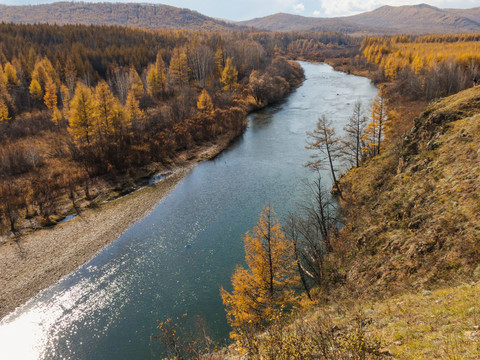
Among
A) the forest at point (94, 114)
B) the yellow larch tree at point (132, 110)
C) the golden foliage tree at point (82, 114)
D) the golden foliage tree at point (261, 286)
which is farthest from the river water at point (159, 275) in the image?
the golden foliage tree at point (82, 114)

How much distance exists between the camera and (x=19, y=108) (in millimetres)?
66875

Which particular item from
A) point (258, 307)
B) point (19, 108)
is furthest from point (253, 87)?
point (258, 307)

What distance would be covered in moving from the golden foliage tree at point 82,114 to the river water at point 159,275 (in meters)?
18.9

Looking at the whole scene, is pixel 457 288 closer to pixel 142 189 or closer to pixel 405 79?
pixel 142 189

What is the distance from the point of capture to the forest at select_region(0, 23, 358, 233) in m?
38.2

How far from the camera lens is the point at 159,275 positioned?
2402cm

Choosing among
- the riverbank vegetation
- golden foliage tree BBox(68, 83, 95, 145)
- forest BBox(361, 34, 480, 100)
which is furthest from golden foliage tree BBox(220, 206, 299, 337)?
forest BBox(361, 34, 480, 100)

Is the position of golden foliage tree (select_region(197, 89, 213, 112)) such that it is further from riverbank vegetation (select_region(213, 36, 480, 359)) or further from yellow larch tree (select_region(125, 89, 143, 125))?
riverbank vegetation (select_region(213, 36, 480, 359))

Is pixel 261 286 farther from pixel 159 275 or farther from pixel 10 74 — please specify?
pixel 10 74

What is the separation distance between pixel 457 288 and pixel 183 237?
23.0m

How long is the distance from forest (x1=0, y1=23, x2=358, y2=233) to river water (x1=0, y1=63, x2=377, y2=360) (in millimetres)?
11063

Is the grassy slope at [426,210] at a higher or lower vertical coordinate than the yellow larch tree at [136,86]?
lower

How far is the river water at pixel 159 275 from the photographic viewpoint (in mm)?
18984

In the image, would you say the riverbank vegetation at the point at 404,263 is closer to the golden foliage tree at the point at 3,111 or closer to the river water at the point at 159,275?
the river water at the point at 159,275
